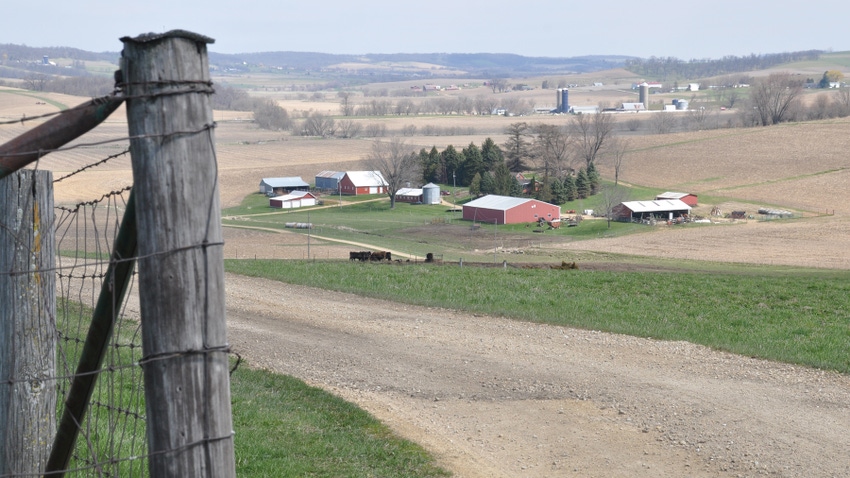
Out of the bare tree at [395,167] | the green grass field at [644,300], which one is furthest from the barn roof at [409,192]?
the green grass field at [644,300]

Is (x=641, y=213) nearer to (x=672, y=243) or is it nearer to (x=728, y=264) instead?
(x=672, y=243)

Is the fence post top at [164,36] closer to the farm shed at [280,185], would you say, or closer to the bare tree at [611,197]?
the bare tree at [611,197]

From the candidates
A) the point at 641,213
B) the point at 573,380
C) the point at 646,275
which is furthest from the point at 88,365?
the point at 641,213

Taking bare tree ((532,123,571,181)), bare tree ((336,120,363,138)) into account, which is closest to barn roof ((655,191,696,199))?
bare tree ((532,123,571,181))

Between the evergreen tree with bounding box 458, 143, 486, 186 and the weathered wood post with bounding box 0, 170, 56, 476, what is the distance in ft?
279

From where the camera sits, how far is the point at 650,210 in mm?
68688

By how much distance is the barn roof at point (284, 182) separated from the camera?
8656 cm

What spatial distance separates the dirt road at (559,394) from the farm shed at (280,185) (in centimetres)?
7042

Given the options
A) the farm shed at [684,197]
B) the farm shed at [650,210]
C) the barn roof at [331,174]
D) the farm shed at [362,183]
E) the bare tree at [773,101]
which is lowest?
the farm shed at [650,210]

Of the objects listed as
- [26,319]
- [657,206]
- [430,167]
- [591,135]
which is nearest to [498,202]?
[657,206]

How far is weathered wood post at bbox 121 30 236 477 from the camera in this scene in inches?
116

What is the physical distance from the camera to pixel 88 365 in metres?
3.72

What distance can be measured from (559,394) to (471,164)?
7971 centimetres

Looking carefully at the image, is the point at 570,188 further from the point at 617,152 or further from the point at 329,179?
the point at 329,179
